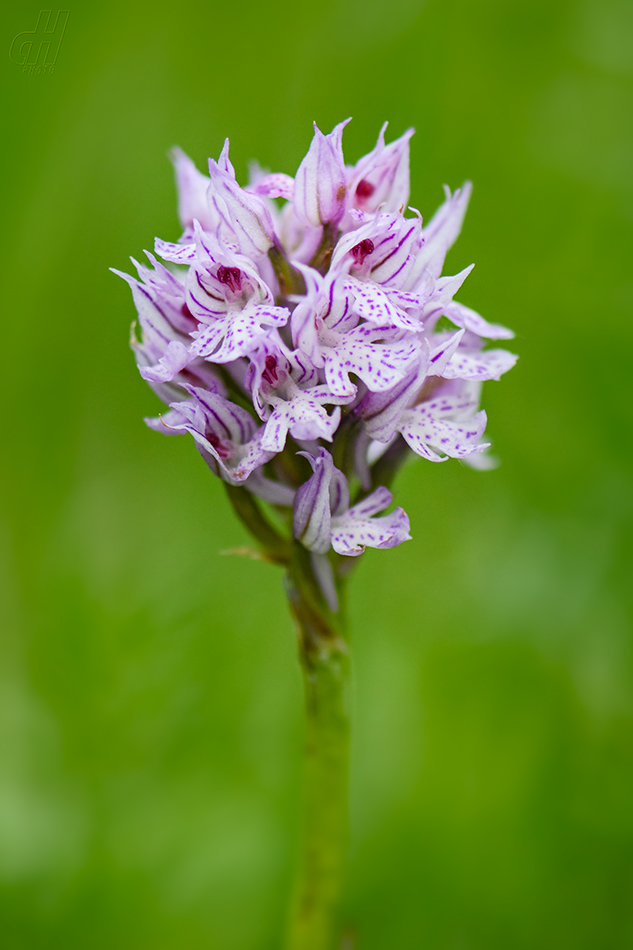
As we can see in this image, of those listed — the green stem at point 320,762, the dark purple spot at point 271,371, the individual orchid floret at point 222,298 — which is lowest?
the green stem at point 320,762

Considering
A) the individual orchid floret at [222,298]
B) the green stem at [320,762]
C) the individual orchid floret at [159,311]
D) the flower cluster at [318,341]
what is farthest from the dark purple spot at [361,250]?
the green stem at [320,762]

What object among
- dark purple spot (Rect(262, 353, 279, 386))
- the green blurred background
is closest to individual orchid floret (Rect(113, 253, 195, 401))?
dark purple spot (Rect(262, 353, 279, 386))

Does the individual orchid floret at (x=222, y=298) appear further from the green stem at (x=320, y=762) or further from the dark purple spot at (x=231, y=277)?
the green stem at (x=320, y=762)

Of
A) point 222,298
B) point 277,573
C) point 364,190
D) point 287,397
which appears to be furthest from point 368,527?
point 277,573

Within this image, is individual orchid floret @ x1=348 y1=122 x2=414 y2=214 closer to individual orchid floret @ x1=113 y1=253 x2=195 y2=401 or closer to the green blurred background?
individual orchid floret @ x1=113 y1=253 x2=195 y2=401

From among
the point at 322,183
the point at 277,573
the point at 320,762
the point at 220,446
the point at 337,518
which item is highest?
the point at 322,183

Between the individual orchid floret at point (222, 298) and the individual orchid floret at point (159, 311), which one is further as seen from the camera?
the individual orchid floret at point (159, 311)

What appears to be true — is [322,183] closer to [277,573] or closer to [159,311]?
[159,311]
